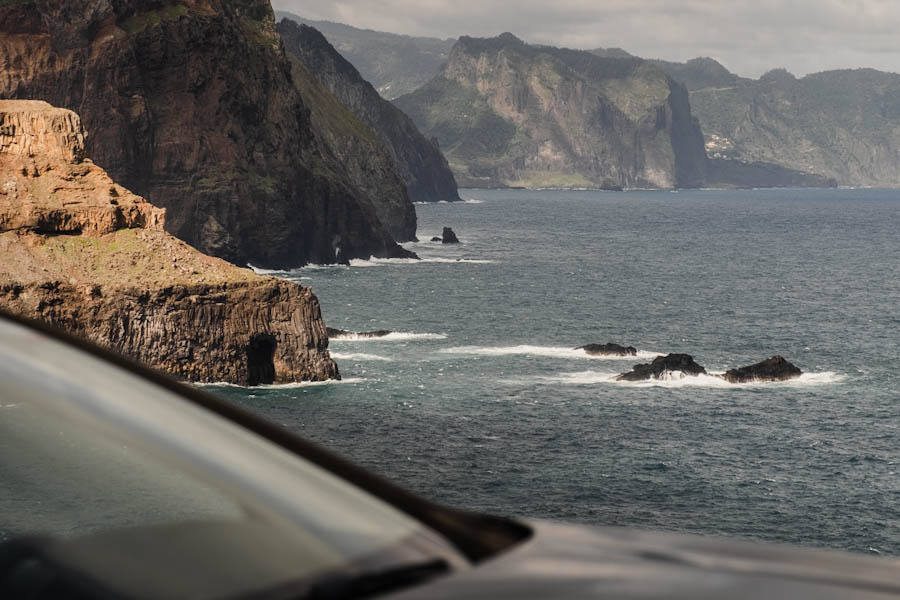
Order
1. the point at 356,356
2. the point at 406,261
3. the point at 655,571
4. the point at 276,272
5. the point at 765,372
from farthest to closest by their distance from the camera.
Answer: the point at 406,261, the point at 276,272, the point at 356,356, the point at 765,372, the point at 655,571

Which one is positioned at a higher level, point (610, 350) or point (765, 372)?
point (610, 350)

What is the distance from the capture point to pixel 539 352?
7962 cm

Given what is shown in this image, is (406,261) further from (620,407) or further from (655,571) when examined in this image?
(655,571)

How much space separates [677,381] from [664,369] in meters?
1.26

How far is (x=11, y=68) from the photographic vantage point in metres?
115

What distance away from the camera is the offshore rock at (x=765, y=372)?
7081 centimetres

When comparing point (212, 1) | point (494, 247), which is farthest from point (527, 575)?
point (494, 247)

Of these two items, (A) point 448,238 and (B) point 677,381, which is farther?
(A) point 448,238

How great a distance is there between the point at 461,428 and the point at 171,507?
19625mm

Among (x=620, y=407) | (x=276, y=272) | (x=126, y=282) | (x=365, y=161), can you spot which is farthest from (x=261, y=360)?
(x=365, y=161)

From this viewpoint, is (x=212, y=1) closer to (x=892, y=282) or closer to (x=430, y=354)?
(x=430, y=354)

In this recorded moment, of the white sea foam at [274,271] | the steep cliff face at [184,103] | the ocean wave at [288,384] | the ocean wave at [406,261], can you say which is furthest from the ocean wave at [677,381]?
the ocean wave at [406,261]

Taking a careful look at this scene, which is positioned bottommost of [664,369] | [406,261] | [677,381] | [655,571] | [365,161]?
[677,381]

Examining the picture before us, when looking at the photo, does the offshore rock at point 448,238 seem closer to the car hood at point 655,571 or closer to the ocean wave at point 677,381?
the ocean wave at point 677,381
